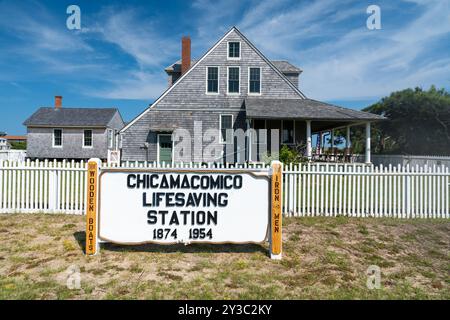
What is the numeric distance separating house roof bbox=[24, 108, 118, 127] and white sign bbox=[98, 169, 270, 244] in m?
26.0

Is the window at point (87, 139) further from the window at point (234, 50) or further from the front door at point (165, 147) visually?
the window at point (234, 50)

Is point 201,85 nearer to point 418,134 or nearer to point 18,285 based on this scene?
point 18,285

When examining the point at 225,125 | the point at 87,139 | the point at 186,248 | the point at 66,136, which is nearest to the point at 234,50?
the point at 225,125

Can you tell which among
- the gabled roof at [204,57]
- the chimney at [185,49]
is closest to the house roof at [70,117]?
the gabled roof at [204,57]

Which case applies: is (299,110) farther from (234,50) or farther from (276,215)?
(276,215)

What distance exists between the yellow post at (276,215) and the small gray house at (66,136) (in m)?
25.5

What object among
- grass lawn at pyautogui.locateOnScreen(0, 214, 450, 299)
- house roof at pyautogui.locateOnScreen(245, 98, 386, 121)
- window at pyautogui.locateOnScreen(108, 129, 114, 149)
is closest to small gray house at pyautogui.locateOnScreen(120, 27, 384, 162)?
house roof at pyautogui.locateOnScreen(245, 98, 386, 121)

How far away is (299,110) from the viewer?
16344 mm

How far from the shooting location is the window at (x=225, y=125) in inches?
731

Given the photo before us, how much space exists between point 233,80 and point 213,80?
4.59ft

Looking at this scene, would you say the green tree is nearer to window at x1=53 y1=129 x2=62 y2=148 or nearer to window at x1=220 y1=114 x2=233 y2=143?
window at x1=220 y1=114 x2=233 y2=143
